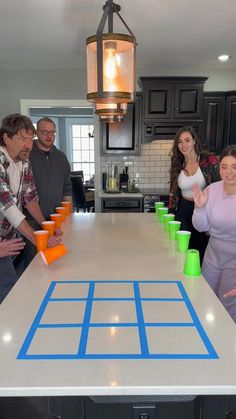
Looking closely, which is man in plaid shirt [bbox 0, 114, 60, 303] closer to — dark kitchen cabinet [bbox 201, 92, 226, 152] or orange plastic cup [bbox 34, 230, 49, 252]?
orange plastic cup [bbox 34, 230, 49, 252]

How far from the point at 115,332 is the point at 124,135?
12.3 feet

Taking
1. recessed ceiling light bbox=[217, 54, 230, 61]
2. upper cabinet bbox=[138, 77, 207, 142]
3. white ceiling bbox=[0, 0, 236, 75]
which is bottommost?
upper cabinet bbox=[138, 77, 207, 142]

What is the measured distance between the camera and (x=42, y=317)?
1167 millimetres

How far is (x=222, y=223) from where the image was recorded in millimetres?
2029

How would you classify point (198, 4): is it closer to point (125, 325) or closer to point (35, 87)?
point (125, 325)

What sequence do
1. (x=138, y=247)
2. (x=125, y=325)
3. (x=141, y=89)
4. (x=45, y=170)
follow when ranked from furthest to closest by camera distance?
(x=141, y=89), (x=45, y=170), (x=138, y=247), (x=125, y=325)

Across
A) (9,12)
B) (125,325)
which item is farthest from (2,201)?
(9,12)

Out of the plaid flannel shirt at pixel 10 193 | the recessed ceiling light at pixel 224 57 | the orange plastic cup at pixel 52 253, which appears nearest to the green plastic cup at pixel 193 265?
the orange plastic cup at pixel 52 253

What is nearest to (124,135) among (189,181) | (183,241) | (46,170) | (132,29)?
(132,29)

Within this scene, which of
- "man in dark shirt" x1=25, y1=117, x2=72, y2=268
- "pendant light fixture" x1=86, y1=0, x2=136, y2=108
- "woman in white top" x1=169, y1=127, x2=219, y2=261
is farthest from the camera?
"man in dark shirt" x1=25, y1=117, x2=72, y2=268

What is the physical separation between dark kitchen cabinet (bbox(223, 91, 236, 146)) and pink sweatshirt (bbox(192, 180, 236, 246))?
2569mm

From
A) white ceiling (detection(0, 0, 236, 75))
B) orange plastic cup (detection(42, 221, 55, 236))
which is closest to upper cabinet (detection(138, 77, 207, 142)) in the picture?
white ceiling (detection(0, 0, 236, 75))

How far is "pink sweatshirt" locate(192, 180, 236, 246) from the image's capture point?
202cm

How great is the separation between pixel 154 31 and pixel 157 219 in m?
1.76
